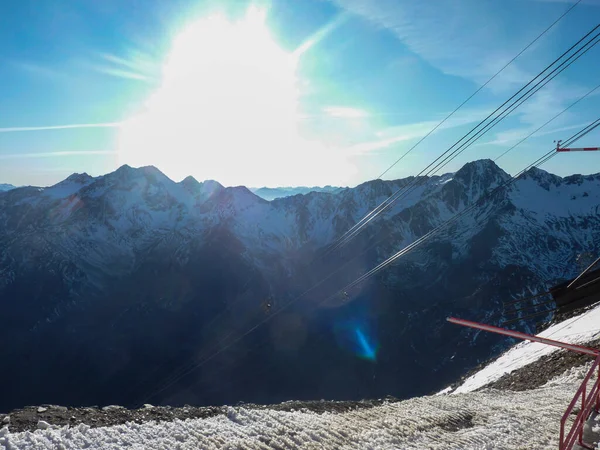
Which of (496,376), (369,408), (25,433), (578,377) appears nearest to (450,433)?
(369,408)

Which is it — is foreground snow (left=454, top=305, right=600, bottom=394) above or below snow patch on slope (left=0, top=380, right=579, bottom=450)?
below

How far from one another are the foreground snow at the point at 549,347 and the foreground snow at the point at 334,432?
22.1m

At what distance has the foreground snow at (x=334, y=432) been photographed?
12.6m

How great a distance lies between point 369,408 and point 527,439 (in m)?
7.14

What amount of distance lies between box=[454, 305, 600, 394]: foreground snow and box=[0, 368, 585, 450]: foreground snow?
22127mm

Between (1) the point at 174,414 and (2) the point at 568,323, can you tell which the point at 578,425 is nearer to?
(1) the point at 174,414

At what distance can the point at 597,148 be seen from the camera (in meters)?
16.8

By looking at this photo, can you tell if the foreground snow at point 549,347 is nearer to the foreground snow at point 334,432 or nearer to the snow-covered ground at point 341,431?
the snow-covered ground at point 341,431

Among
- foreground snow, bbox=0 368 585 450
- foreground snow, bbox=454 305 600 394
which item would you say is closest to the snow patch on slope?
foreground snow, bbox=0 368 585 450

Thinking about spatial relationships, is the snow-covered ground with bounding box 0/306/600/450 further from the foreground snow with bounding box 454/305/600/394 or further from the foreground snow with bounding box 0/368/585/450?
the foreground snow with bounding box 454/305/600/394

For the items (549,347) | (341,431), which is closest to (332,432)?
(341,431)

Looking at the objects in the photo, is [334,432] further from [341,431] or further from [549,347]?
[549,347]

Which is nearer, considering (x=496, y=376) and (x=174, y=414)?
(x=174, y=414)

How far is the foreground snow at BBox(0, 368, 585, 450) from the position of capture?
1262cm
